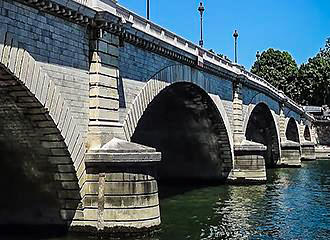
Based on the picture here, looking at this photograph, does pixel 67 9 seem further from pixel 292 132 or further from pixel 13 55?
pixel 292 132

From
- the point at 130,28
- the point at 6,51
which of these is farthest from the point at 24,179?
the point at 130,28

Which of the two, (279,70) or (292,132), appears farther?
(279,70)

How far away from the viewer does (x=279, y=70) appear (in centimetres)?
10481

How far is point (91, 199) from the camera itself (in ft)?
60.3

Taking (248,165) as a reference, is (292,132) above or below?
above

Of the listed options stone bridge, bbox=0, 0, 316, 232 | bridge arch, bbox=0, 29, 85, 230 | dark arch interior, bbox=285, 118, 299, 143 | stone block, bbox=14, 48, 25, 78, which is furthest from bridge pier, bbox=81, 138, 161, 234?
dark arch interior, bbox=285, 118, 299, 143

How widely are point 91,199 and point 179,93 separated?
17.3 metres

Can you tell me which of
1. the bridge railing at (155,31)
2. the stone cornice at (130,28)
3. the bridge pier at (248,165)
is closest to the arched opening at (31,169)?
the stone cornice at (130,28)

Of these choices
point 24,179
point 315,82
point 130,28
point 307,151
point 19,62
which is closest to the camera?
point 19,62

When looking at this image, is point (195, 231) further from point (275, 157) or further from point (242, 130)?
point (275, 157)

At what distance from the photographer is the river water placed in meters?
20.3

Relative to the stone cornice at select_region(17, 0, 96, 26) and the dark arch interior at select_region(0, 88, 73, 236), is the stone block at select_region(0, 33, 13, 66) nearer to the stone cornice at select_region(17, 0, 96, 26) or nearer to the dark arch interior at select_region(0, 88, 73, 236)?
the stone cornice at select_region(17, 0, 96, 26)

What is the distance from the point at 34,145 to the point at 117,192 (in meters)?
3.56

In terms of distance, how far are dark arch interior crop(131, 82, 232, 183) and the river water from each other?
132 inches
